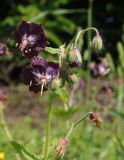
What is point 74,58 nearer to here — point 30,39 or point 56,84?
point 56,84

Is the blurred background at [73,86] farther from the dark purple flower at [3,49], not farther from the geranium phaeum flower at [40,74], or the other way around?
the geranium phaeum flower at [40,74]

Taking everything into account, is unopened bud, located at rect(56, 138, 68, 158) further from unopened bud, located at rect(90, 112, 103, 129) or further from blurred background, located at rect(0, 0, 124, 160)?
blurred background, located at rect(0, 0, 124, 160)

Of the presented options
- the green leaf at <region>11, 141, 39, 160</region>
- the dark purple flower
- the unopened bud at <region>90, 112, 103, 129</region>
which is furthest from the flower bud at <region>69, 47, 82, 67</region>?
the dark purple flower

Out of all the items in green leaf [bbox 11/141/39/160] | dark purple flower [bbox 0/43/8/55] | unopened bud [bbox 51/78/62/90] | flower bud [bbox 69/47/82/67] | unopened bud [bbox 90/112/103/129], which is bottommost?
green leaf [bbox 11/141/39/160]

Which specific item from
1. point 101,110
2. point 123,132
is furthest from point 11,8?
point 101,110

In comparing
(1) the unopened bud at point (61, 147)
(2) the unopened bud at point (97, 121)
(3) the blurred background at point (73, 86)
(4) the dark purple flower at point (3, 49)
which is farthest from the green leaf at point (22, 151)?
(3) the blurred background at point (73, 86)

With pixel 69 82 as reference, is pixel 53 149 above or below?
below

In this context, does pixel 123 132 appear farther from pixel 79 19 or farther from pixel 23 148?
pixel 79 19

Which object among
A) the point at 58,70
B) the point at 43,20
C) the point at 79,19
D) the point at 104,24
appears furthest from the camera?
the point at 104,24
